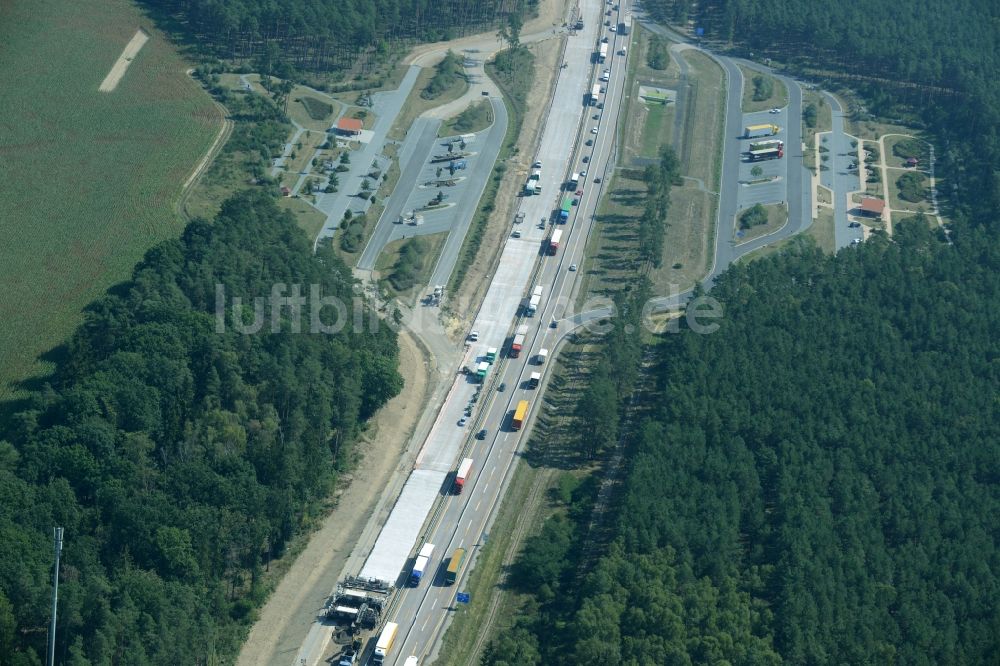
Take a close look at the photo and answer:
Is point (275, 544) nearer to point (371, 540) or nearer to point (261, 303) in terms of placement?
point (371, 540)

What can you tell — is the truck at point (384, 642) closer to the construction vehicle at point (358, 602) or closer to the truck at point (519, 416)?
the construction vehicle at point (358, 602)

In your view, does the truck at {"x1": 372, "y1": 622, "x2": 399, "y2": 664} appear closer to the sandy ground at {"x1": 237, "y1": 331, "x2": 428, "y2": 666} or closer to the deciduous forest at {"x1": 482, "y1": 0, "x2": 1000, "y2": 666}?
the sandy ground at {"x1": 237, "y1": 331, "x2": 428, "y2": 666}

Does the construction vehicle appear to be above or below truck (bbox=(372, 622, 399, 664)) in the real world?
above

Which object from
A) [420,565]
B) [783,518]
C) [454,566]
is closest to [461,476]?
[454,566]

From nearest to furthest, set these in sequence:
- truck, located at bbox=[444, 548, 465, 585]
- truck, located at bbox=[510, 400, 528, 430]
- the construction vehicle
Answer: the construction vehicle < truck, located at bbox=[444, 548, 465, 585] < truck, located at bbox=[510, 400, 528, 430]

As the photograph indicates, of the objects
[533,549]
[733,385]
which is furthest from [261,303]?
[733,385]

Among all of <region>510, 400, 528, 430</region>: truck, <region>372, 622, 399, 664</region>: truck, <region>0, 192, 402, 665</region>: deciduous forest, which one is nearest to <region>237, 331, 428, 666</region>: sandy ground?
<region>0, 192, 402, 665</region>: deciduous forest

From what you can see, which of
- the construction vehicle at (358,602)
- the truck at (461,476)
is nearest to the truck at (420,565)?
the construction vehicle at (358,602)
